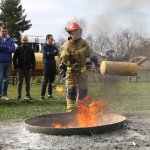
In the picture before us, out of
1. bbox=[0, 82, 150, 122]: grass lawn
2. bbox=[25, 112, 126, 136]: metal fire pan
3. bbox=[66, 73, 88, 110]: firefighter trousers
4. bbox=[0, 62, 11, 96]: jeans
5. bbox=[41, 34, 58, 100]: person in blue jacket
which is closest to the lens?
bbox=[25, 112, 126, 136]: metal fire pan

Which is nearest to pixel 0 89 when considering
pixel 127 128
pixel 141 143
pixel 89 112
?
pixel 89 112

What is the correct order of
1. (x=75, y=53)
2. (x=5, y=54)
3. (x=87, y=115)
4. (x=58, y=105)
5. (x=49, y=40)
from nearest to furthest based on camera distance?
(x=87, y=115) < (x=75, y=53) < (x=58, y=105) < (x=5, y=54) < (x=49, y=40)

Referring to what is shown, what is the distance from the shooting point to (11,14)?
203ft

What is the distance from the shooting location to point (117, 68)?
868cm

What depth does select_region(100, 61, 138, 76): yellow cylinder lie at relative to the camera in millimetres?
8445

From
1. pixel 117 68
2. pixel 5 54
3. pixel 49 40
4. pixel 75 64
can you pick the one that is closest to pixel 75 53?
pixel 75 64

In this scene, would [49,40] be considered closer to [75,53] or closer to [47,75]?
[47,75]

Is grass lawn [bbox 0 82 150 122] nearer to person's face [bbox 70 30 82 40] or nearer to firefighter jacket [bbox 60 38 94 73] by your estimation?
firefighter jacket [bbox 60 38 94 73]

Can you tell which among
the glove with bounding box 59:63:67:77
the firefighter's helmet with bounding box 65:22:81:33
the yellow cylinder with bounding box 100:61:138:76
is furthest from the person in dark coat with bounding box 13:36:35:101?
the firefighter's helmet with bounding box 65:22:81:33

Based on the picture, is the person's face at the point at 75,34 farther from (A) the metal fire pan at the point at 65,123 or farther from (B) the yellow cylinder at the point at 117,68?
(A) the metal fire pan at the point at 65,123

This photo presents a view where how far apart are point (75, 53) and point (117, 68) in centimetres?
107

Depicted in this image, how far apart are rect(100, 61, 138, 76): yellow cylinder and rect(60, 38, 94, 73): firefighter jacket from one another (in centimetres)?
45

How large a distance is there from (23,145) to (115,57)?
150 inches

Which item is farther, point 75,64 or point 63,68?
point 63,68
